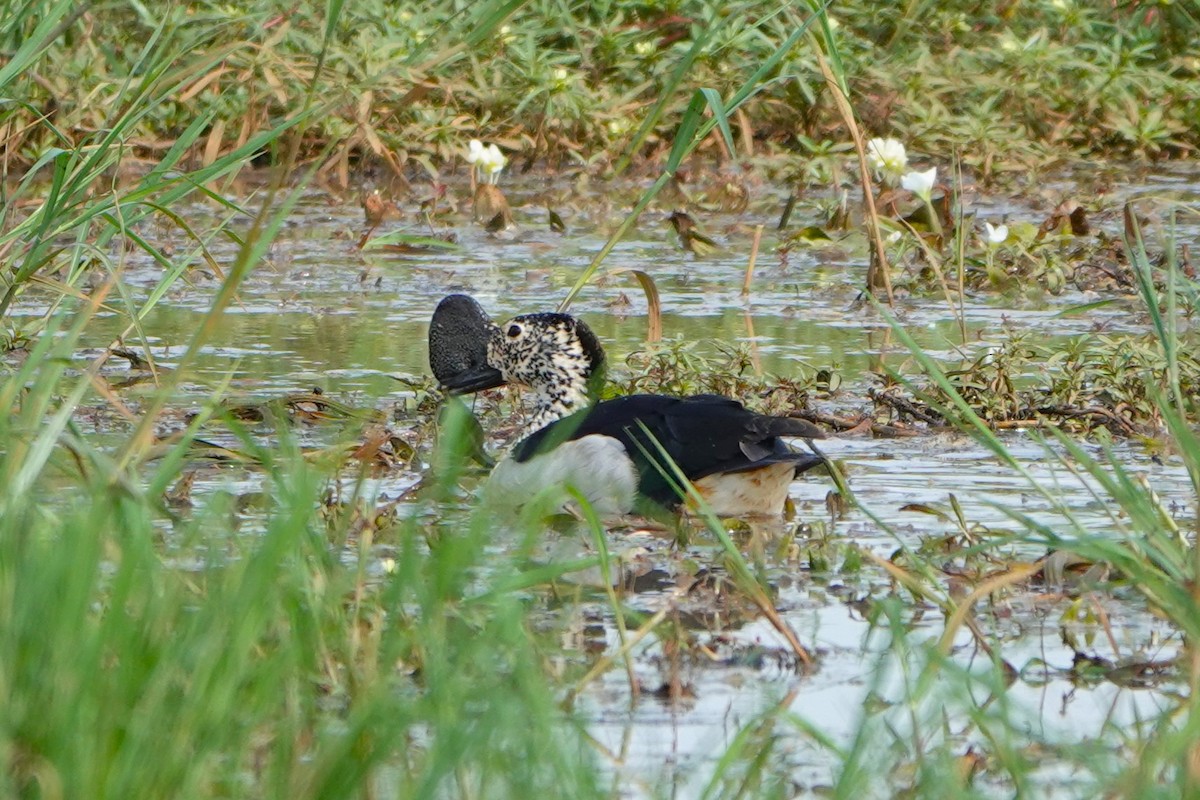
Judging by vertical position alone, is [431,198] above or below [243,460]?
above

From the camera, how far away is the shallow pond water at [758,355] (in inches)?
135

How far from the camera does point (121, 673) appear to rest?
2541mm

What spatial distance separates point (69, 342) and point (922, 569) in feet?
4.75

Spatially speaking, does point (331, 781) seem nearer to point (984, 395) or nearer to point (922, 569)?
point (922, 569)

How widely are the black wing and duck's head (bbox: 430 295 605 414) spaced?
2.92 ft

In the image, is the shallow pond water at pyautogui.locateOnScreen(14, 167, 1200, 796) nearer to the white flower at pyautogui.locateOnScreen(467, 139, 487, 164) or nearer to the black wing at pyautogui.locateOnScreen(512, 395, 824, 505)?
the black wing at pyautogui.locateOnScreen(512, 395, 824, 505)

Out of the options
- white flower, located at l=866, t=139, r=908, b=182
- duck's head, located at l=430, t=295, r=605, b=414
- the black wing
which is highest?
white flower, located at l=866, t=139, r=908, b=182

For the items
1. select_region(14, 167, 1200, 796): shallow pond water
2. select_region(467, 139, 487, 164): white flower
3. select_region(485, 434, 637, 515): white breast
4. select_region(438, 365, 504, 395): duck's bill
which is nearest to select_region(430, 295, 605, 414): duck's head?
select_region(438, 365, 504, 395): duck's bill

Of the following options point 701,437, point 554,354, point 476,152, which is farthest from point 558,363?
point 476,152

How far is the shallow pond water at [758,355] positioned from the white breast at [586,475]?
1.05 ft

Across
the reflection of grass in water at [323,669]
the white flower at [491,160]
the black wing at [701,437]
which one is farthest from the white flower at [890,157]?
the reflection of grass in water at [323,669]

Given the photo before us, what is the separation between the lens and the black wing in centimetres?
509

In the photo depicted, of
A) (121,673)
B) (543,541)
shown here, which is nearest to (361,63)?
(543,541)

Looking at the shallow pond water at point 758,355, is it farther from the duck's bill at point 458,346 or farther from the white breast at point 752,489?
the duck's bill at point 458,346
